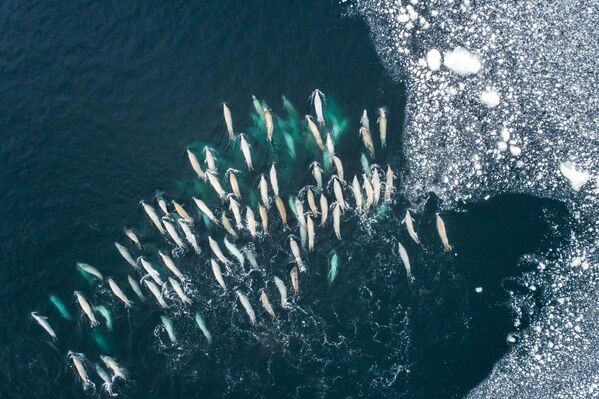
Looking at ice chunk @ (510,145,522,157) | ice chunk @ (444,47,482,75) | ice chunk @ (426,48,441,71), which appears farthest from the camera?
ice chunk @ (426,48,441,71)

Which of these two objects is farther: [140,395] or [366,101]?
[366,101]

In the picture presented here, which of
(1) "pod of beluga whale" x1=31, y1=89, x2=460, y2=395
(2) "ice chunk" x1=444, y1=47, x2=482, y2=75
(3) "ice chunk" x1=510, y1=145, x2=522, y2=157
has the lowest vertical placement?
(1) "pod of beluga whale" x1=31, y1=89, x2=460, y2=395

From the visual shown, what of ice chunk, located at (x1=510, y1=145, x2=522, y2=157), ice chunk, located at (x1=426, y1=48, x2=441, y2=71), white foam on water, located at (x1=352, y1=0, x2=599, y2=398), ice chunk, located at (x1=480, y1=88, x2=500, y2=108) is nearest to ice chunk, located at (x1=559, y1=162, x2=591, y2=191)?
white foam on water, located at (x1=352, y1=0, x2=599, y2=398)

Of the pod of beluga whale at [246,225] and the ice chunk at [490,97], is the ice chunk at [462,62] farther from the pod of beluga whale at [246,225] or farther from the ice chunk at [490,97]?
the pod of beluga whale at [246,225]

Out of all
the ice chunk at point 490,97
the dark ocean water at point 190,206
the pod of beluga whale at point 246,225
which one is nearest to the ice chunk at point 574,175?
the dark ocean water at point 190,206

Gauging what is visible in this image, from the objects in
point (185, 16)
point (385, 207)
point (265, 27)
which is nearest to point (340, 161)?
point (385, 207)

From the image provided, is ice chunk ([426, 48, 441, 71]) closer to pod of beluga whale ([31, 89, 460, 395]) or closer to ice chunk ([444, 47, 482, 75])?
ice chunk ([444, 47, 482, 75])

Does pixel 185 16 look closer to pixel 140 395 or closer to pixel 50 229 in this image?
pixel 50 229
